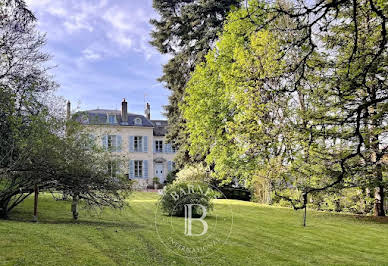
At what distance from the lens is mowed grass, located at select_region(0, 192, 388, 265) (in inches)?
212

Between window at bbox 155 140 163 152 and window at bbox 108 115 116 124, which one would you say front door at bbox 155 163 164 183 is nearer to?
window at bbox 155 140 163 152

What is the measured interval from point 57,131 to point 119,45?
39.6 ft

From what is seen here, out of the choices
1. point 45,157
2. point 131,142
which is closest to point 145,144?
point 131,142

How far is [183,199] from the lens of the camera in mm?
10359

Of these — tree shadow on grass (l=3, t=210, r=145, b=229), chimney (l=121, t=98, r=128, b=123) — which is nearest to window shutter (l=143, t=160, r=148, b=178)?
chimney (l=121, t=98, r=128, b=123)

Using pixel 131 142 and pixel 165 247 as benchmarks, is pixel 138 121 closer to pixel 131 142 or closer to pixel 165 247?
pixel 131 142

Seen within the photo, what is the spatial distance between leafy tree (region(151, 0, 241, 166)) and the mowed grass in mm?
11319

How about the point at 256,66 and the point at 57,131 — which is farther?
the point at 256,66

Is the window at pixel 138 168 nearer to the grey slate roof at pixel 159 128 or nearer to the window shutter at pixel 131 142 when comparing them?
the window shutter at pixel 131 142

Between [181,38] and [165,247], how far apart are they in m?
17.5

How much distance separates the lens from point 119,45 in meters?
19.8

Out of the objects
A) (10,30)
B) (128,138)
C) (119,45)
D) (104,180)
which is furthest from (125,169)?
(128,138)

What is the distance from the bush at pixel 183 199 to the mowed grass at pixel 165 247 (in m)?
0.57

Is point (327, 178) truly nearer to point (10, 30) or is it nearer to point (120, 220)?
point (120, 220)
